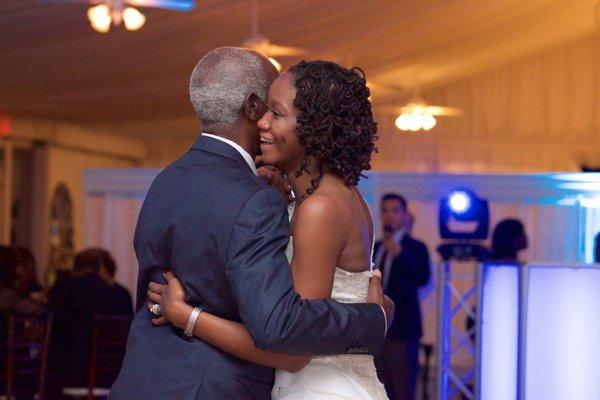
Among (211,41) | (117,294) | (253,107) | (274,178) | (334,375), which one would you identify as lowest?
(117,294)

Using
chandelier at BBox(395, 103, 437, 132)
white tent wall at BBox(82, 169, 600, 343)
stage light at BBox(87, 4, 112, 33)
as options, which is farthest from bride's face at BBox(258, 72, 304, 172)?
chandelier at BBox(395, 103, 437, 132)

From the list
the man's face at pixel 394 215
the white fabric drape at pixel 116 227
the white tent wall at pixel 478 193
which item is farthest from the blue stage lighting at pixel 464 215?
the white fabric drape at pixel 116 227

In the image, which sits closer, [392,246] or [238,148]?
[238,148]

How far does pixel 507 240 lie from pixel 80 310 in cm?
236

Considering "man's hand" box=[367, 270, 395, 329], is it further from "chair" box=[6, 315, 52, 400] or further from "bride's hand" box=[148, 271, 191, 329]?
"chair" box=[6, 315, 52, 400]

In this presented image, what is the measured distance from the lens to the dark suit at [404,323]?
6.18 metres

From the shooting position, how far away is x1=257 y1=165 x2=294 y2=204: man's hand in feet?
7.26

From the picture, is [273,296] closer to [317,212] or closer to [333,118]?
[317,212]

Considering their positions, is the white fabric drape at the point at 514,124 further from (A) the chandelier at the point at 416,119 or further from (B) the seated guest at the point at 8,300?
(B) the seated guest at the point at 8,300

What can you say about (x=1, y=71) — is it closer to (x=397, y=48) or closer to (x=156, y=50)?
(x=156, y=50)

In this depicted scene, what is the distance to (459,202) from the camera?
253 inches

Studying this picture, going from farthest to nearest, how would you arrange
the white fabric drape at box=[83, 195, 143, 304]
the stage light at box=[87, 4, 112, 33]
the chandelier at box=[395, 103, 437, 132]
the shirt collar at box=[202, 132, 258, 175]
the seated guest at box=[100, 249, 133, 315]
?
the chandelier at box=[395, 103, 437, 132] → the white fabric drape at box=[83, 195, 143, 304] → the stage light at box=[87, 4, 112, 33] → the seated guest at box=[100, 249, 133, 315] → the shirt collar at box=[202, 132, 258, 175]

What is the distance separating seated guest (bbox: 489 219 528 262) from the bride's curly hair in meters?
4.56

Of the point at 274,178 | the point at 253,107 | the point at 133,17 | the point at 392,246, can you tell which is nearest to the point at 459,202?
the point at 392,246
